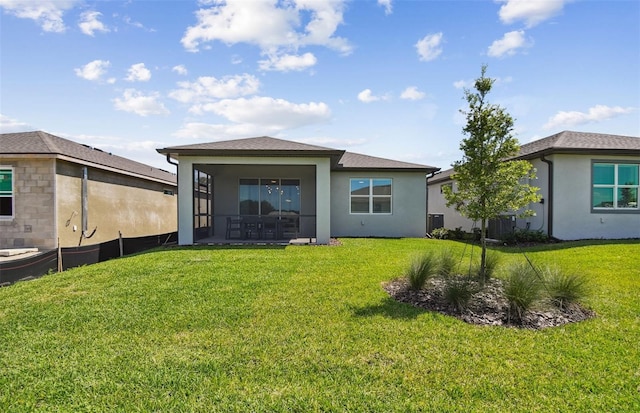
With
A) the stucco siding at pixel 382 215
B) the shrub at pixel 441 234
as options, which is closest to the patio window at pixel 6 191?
the stucco siding at pixel 382 215

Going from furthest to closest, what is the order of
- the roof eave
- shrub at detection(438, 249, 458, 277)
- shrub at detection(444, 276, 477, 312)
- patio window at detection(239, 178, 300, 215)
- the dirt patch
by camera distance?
patio window at detection(239, 178, 300, 215) → the roof eave → shrub at detection(438, 249, 458, 277) → shrub at detection(444, 276, 477, 312) → the dirt patch

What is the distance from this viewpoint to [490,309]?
16.1 ft

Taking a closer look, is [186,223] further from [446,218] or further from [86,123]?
[446,218]

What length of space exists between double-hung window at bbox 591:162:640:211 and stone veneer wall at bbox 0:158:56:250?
58.9ft

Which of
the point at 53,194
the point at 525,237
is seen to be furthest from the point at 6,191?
the point at 525,237

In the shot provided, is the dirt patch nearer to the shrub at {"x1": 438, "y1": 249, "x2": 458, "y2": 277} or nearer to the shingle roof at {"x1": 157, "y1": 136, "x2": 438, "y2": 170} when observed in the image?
the shrub at {"x1": 438, "y1": 249, "x2": 458, "y2": 277}

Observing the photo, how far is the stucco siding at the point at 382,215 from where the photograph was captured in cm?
1516

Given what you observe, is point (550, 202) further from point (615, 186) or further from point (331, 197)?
point (331, 197)

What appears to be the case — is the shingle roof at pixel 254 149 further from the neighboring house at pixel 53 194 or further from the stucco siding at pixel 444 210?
the stucco siding at pixel 444 210

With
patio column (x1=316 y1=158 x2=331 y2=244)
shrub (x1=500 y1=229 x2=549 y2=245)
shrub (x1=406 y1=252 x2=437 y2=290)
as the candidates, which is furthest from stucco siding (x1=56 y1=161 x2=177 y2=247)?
shrub (x1=500 y1=229 x2=549 y2=245)

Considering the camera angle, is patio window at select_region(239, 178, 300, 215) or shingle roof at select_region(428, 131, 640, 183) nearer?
shingle roof at select_region(428, 131, 640, 183)

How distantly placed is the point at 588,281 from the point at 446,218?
1523 cm

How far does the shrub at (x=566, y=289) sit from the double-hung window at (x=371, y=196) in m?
10.1

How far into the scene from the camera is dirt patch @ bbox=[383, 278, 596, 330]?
450cm
